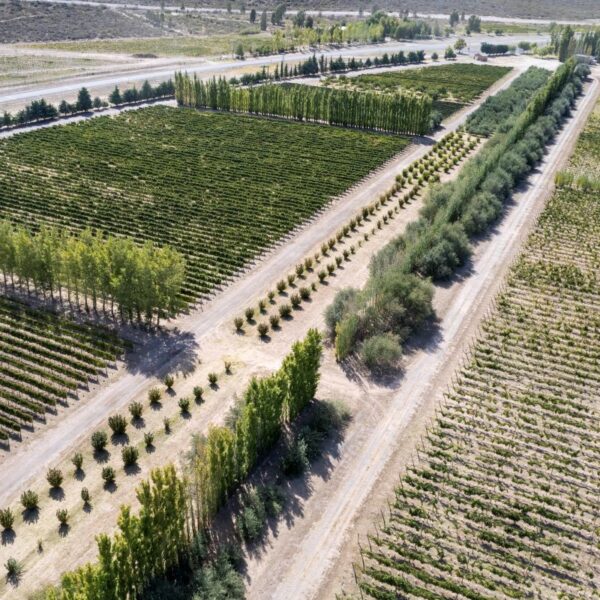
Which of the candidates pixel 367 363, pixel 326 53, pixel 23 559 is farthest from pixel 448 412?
pixel 326 53

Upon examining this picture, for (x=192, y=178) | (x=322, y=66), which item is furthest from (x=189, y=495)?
(x=322, y=66)

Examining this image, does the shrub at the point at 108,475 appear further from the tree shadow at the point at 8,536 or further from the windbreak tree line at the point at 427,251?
the windbreak tree line at the point at 427,251

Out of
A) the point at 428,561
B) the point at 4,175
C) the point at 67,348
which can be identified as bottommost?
the point at 428,561

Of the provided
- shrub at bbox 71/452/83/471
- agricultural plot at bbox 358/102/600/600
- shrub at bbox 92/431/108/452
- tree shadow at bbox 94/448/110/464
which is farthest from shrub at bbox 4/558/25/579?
agricultural plot at bbox 358/102/600/600

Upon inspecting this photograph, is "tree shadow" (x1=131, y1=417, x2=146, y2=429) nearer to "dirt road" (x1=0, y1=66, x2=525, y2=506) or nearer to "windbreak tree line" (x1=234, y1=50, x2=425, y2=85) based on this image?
"dirt road" (x1=0, y1=66, x2=525, y2=506)

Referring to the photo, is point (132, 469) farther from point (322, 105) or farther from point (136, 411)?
point (322, 105)

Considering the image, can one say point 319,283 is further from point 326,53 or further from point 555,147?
point 326,53
